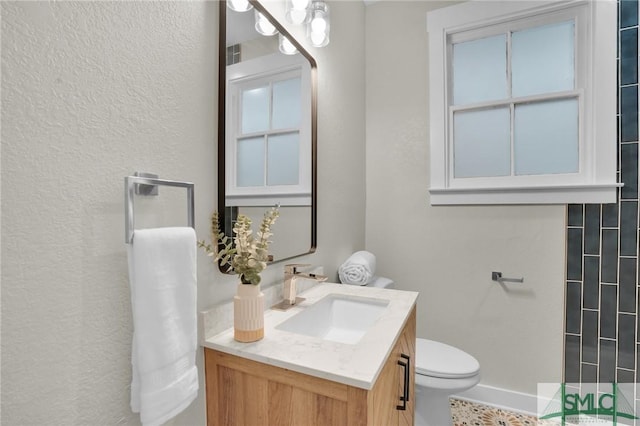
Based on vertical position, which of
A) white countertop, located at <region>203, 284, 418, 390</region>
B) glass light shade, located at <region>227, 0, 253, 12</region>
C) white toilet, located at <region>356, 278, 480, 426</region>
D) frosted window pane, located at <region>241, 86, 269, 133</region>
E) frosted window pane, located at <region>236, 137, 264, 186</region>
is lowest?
white toilet, located at <region>356, 278, 480, 426</region>

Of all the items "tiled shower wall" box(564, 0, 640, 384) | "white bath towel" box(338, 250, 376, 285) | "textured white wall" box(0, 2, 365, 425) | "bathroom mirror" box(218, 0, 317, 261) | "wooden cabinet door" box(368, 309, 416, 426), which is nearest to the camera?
"textured white wall" box(0, 2, 365, 425)

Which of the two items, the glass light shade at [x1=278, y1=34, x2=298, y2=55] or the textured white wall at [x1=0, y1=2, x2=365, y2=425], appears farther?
the glass light shade at [x1=278, y1=34, x2=298, y2=55]

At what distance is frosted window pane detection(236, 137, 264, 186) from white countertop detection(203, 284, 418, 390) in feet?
1.59

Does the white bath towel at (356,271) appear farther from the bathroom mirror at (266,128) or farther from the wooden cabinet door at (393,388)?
the wooden cabinet door at (393,388)

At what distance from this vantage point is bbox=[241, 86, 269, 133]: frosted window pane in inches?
41.1

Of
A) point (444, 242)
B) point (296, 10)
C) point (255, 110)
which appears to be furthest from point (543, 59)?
point (255, 110)

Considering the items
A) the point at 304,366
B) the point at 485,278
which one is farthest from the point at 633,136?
the point at 304,366

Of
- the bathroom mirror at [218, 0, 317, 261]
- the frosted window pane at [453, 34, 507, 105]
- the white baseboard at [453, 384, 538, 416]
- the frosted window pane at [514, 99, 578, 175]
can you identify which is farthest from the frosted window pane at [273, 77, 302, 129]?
the white baseboard at [453, 384, 538, 416]

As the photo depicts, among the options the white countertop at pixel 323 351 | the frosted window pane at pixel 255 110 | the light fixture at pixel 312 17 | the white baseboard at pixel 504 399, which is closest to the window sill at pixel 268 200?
the frosted window pane at pixel 255 110

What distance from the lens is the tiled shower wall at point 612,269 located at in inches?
63.6

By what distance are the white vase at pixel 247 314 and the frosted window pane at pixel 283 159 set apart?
1.57 feet

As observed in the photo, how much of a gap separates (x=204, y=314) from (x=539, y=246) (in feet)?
6.18

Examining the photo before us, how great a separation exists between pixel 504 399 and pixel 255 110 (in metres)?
2.15

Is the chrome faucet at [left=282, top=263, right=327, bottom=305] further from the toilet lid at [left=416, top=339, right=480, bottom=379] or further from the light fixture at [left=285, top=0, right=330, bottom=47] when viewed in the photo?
the light fixture at [left=285, top=0, right=330, bottom=47]
